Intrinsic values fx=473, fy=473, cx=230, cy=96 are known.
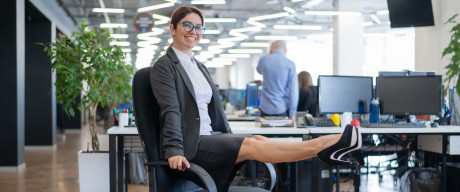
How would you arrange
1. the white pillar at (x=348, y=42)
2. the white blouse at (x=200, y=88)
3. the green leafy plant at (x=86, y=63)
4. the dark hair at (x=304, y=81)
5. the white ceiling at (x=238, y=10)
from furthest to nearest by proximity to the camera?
the white ceiling at (x=238, y=10) → the white pillar at (x=348, y=42) → the dark hair at (x=304, y=81) → the green leafy plant at (x=86, y=63) → the white blouse at (x=200, y=88)

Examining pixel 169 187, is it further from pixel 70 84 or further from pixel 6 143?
pixel 6 143

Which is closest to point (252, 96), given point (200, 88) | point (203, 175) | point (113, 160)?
point (113, 160)

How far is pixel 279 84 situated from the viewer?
17.0 feet

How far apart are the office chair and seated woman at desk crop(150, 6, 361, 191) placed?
38 millimetres

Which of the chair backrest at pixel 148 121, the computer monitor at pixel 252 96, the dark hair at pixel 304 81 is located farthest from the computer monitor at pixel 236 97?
the chair backrest at pixel 148 121

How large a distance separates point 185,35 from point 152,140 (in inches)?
24.5

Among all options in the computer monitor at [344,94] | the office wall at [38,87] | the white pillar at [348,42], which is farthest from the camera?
the white pillar at [348,42]

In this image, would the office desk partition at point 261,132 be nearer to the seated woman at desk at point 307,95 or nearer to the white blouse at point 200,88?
the white blouse at point 200,88

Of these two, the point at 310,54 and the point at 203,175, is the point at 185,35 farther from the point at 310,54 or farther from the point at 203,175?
the point at 310,54

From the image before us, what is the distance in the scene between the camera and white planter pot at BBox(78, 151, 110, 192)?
3.60 metres

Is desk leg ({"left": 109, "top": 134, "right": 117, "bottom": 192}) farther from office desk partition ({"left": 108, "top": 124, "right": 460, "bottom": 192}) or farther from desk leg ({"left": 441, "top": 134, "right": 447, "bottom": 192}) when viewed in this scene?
desk leg ({"left": 441, "top": 134, "right": 447, "bottom": 192})

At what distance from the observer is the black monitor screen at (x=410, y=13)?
21.1 ft

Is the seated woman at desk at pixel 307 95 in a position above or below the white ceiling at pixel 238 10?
below

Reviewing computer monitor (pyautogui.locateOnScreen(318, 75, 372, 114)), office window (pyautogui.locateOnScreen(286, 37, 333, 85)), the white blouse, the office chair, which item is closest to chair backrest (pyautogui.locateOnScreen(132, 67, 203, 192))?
the office chair
